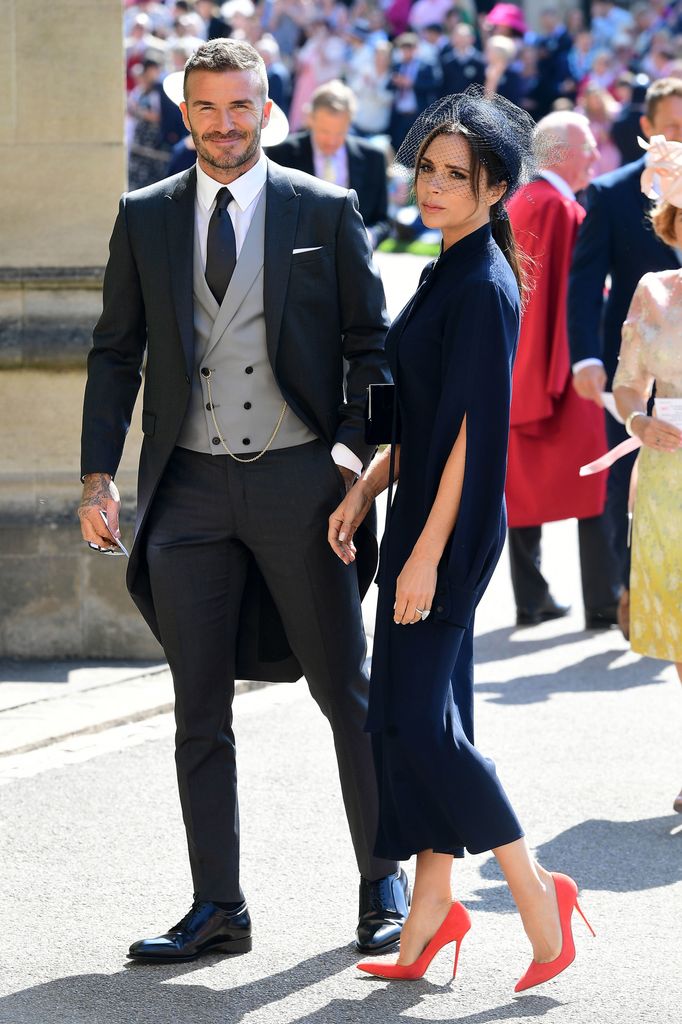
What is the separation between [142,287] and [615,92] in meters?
16.9

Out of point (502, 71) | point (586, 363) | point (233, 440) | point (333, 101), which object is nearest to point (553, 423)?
point (586, 363)

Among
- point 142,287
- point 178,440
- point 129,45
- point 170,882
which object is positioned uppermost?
point 129,45

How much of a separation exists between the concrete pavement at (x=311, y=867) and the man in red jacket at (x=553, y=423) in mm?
1019

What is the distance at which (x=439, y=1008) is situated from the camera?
13.3 ft

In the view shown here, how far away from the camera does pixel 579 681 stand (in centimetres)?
734

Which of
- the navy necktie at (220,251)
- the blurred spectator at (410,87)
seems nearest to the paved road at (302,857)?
the navy necktie at (220,251)

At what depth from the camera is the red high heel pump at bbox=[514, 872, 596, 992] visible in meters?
4.12

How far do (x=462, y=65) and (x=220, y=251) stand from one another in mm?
16157

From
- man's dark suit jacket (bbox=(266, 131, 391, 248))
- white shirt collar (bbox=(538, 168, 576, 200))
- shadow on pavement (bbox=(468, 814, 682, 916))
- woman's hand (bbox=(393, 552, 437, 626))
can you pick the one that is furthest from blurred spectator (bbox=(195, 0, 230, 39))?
woman's hand (bbox=(393, 552, 437, 626))

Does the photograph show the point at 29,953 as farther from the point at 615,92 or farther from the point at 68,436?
the point at 615,92

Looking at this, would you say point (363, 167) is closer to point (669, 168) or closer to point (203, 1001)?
point (669, 168)

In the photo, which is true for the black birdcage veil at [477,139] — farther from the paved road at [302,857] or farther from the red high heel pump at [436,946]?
the paved road at [302,857]

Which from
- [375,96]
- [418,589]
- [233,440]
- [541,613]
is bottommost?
[541,613]

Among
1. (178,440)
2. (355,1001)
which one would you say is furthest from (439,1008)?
(178,440)
